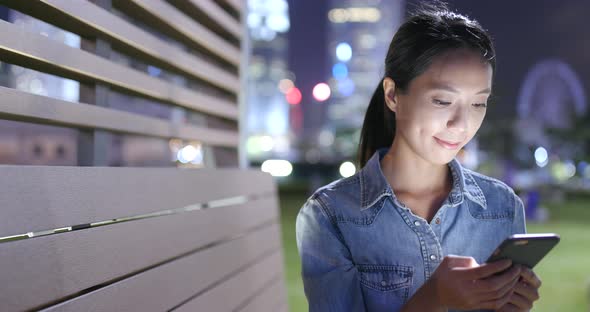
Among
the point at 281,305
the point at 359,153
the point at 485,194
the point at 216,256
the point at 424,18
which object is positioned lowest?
the point at 281,305

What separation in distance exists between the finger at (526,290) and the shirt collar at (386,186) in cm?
39

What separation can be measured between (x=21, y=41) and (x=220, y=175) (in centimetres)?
129

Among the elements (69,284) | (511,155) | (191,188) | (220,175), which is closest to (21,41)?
(69,284)

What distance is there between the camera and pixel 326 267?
167 centimetres

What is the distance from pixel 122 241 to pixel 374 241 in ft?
2.19

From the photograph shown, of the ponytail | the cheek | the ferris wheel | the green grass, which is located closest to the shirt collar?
the ponytail

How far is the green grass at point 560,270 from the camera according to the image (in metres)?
5.63

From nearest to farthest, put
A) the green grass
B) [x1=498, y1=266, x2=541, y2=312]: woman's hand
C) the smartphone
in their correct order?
the smartphone → [x1=498, y1=266, x2=541, y2=312]: woman's hand → the green grass

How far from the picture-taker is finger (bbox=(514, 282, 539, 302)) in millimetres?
1421

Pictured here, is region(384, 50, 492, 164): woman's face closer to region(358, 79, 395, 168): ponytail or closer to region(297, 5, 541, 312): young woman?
region(297, 5, 541, 312): young woman

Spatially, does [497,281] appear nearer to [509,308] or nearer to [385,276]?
[509,308]

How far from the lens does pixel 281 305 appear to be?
3363mm

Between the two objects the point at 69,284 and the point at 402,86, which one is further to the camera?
the point at 402,86

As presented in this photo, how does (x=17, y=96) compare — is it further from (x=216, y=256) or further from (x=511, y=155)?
(x=511, y=155)
